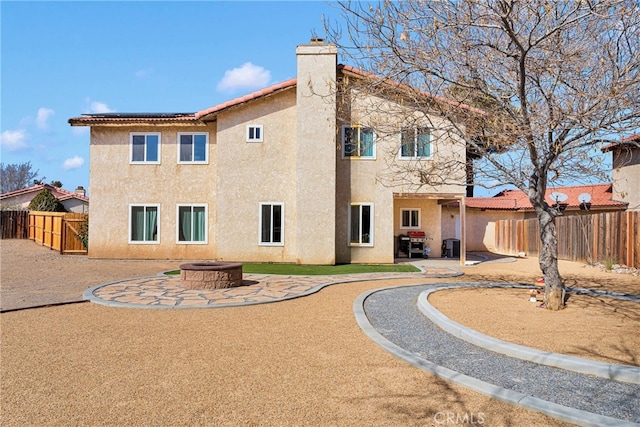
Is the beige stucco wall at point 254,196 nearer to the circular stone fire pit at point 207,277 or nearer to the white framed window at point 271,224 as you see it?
the white framed window at point 271,224

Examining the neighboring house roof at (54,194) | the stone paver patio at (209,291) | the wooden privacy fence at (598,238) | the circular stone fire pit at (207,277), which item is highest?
the neighboring house roof at (54,194)

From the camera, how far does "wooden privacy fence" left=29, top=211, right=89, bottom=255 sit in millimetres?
20562

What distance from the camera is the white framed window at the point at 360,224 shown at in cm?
1764

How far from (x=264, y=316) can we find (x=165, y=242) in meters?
12.4

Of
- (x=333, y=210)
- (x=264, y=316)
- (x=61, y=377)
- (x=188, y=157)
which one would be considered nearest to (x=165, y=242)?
(x=188, y=157)

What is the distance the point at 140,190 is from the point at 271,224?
6098mm

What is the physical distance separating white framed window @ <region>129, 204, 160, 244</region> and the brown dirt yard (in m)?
9.10

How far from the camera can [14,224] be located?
30281 mm

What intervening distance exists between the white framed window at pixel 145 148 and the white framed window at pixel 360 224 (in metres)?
8.82

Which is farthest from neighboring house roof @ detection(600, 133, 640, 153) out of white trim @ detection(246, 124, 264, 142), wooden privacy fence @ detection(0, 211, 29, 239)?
wooden privacy fence @ detection(0, 211, 29, 239)

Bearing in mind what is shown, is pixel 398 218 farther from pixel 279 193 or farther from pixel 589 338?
pixel 589 338

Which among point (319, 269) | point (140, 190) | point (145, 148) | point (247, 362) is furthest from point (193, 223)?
point (247, 362)

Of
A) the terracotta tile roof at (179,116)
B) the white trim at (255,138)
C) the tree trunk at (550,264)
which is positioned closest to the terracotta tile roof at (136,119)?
the terracotta tile roof at (179,116)

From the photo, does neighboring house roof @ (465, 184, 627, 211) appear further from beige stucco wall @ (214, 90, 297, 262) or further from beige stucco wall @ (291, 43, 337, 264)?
beige stucco wall @ (214, 90, 297, 262)
